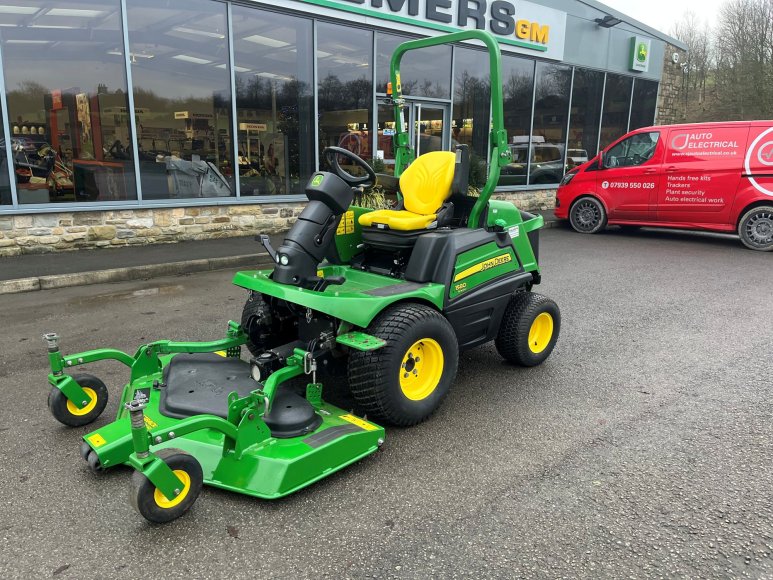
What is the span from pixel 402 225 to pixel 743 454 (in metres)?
2.37

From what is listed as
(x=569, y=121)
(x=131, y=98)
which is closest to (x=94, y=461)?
(x=131, y=98)

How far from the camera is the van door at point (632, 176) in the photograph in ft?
33.7

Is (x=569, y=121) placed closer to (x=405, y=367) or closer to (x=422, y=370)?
(x=422, y=370)

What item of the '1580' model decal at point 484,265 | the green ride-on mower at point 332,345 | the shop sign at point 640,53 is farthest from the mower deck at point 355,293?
→ the shop sign at point 640,53

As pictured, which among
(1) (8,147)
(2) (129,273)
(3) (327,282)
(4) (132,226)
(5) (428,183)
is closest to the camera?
(3) (327,282)

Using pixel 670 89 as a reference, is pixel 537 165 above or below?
below

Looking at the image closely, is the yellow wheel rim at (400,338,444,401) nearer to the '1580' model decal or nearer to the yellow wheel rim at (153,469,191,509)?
the '1580' model decal

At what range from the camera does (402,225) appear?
3748 millimetres

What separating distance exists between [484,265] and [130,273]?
5.07 m

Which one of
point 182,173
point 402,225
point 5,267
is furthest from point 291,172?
point 402,225

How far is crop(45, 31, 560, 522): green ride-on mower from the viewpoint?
8.57 ft

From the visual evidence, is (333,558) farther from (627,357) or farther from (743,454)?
(627,357)

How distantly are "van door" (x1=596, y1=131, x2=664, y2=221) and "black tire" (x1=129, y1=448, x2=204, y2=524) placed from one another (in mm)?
10046

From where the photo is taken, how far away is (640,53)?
51.0ft
